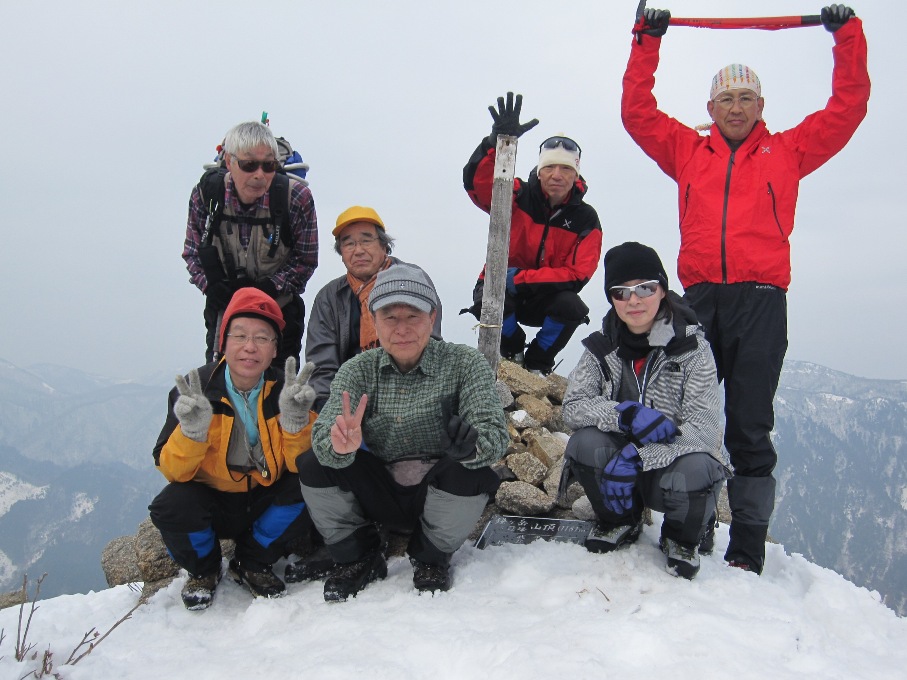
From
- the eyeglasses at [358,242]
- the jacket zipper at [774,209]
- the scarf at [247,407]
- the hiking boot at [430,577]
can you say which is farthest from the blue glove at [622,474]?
the eyeglasses at [358,242]

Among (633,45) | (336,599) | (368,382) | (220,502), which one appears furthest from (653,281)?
(220,502)

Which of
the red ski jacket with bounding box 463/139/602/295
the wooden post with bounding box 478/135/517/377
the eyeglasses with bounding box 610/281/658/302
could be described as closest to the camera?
the eyeglasses with bounding box 610/281/658/302

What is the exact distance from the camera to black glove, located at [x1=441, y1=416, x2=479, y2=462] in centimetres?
307

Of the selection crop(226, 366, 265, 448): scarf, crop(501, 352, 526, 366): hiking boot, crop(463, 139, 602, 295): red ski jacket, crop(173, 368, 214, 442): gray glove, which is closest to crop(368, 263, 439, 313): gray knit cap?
crop(226, 366, 265, 448): scarf

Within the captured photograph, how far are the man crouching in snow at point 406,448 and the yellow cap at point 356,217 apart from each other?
1278 millimetres

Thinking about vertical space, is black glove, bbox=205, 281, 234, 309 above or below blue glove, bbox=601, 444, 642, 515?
above

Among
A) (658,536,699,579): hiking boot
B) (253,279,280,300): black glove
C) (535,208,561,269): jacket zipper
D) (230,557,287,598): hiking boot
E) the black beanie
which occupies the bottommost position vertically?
(230,557,287,598): hiking boot

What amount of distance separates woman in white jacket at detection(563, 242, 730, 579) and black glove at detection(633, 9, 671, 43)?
209 centimetres

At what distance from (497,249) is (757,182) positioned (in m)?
2.46

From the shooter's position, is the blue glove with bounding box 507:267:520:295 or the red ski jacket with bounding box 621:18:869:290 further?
the blue glove with bounding box 507:267:520:295

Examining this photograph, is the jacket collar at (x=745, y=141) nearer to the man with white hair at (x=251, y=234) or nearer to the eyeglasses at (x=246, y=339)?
the man with white hair at (x=251, y=234)

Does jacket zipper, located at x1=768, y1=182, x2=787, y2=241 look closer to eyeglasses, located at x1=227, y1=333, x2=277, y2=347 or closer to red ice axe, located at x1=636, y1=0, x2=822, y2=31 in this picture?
red ice axe, located at x1=636, y1=0, x2=822, y2=31

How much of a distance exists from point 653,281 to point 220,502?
131 inches

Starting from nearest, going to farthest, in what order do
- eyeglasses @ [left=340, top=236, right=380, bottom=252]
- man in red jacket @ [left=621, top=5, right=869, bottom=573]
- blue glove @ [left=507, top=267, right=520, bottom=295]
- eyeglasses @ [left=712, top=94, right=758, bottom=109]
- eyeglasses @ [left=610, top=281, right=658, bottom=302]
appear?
eyeglasses @ [left=610, top=281, right=658, bottom=302] → man in red jacket @ [left=621, top=5, right=869, bottom=573] → eyeglasses @ [left=712, top=94, right=758, bottom=109] → eyeglasses @ [left=340, top=236, right=380, bottom=252] → blue glove @ [left=507, top=267, right=520, bottom=295]
